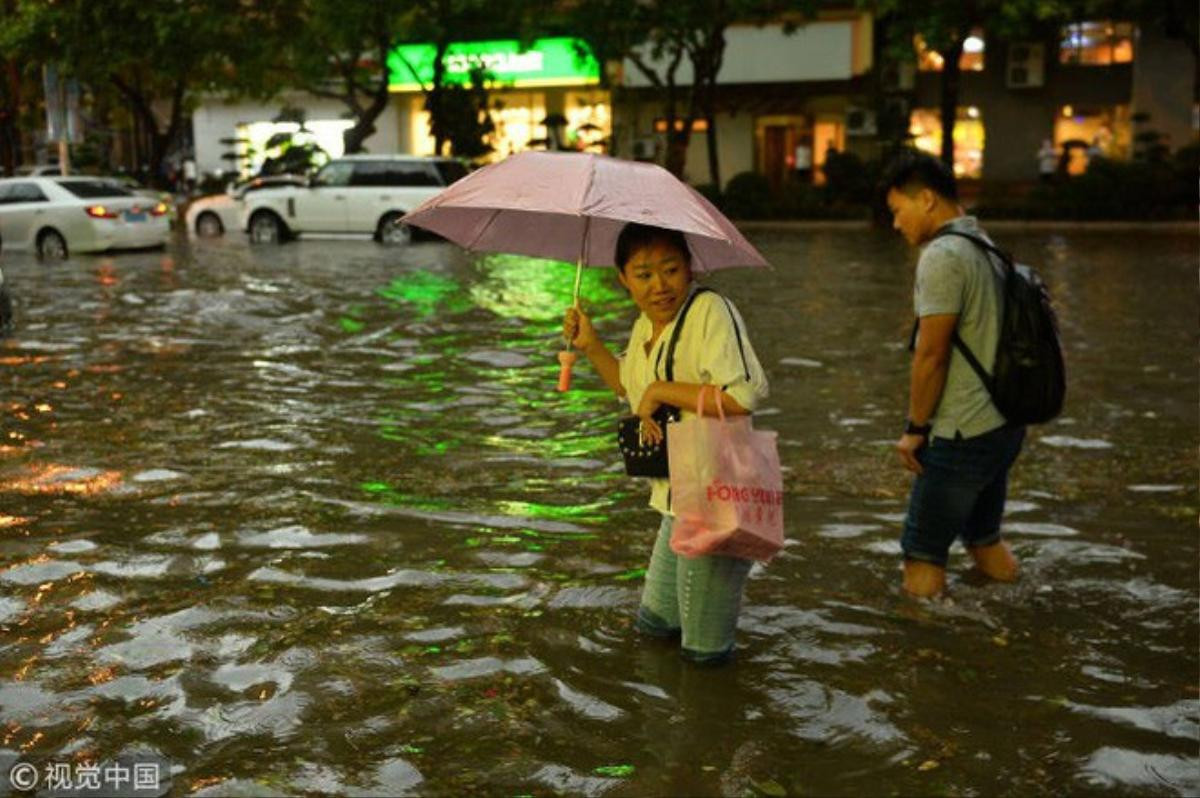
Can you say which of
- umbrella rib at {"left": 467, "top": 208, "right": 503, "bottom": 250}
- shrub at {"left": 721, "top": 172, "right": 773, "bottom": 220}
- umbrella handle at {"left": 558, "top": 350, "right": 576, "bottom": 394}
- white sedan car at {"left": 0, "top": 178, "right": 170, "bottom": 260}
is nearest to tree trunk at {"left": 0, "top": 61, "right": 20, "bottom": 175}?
white sedan car at {"left": 0, "top": 178, "right": 170, "bottom": 260}

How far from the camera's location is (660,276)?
4543 mm

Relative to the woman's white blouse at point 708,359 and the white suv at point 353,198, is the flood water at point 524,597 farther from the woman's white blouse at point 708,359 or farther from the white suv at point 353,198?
the white suv at point 353,198

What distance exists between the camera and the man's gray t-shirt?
5070mm

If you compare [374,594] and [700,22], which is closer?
[374,594]

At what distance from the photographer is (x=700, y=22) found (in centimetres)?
3316

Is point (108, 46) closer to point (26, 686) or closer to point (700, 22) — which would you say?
point (700, 22)

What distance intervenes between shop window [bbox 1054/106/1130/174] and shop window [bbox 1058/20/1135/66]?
1381 millimetres

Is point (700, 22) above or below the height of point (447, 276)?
above

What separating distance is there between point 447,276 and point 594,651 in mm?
15848

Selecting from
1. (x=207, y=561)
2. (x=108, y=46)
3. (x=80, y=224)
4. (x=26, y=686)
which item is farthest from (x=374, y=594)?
(x=108, y=46)

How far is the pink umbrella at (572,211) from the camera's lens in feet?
14.4

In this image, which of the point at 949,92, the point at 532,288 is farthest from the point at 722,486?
the point at 949,92

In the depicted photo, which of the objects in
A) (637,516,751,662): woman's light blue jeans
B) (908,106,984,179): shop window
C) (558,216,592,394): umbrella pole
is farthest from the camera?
(908,106,984,179): shop window

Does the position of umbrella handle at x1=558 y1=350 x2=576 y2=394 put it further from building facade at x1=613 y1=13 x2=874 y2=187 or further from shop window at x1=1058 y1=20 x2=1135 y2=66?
shop window at x1=1058 y1=20 x2=1135 y2=66
